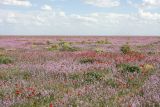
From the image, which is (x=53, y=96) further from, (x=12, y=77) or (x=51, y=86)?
(x=12, y=77)

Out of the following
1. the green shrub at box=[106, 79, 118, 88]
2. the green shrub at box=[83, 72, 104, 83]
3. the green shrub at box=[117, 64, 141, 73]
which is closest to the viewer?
the green shrub at box=[106, 79, 118, 88]

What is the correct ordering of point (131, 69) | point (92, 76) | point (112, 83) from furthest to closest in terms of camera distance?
1. point (131, 69)
2. point (92, 76)
3. point (112, 83)

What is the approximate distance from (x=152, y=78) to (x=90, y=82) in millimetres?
1638

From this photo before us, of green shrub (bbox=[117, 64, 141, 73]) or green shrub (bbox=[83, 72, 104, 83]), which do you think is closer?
green shrub (bbox=[83, 72, 104, 83])

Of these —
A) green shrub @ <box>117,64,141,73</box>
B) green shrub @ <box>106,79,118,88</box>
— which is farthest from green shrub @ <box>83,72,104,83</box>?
green shrub @ <box>117,64,141,73</box>

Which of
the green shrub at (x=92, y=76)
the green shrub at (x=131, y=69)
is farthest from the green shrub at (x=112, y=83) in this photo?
the green shrub at (x=131, y=69)

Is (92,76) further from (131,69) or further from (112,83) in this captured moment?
(131,69)

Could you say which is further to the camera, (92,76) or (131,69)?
(131,69)

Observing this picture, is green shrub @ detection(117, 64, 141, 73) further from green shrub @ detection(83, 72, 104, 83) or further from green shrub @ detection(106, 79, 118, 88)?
green shrub @ detection(106, 79, 118, 88)

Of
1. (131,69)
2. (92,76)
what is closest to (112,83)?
(92,76)

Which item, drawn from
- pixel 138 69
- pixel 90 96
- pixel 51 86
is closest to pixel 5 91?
pixel 51 86

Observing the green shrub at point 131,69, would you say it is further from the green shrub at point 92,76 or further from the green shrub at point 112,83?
the green shrub at point 112,83

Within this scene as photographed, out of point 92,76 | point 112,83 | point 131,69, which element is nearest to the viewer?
point 112,83

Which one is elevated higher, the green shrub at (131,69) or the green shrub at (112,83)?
the green shrub at (131,69)
